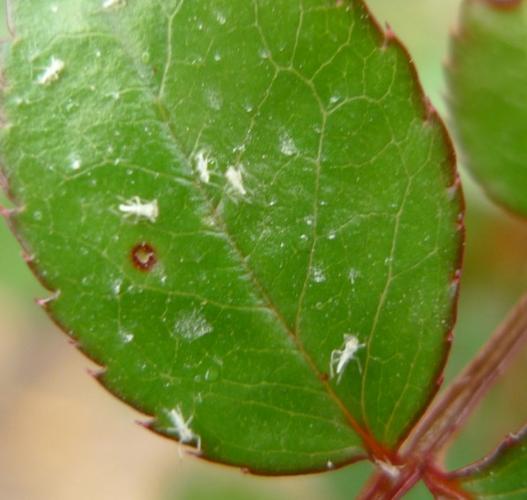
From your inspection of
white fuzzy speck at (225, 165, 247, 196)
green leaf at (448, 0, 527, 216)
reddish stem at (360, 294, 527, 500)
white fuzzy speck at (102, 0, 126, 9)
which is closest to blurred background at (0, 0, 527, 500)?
green leaf at (448, 0, 527, 216)

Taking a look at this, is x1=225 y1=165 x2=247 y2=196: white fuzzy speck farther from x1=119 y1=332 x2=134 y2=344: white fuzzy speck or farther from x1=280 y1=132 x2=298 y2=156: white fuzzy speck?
x1=119 y1=332 x2=134 y2=344: white fuzzy speck

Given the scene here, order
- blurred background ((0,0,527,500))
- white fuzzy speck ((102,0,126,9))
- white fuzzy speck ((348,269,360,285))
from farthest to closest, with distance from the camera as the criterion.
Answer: blurred background ((0,0,527,500)) < white fuzzy speck ((348,269,360,285)) < white fuzzy speck ((102,0,126,9))

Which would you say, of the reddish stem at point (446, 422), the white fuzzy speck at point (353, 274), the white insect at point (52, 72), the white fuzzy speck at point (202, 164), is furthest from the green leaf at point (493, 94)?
the white insect at point (52, 72)

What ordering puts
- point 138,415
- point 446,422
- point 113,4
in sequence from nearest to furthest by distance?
point 113,4, point 446,422, point 138,415

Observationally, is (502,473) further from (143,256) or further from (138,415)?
(138,415)

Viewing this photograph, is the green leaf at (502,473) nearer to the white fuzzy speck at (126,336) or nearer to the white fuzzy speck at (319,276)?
the white fuzzy speck at (319,276)

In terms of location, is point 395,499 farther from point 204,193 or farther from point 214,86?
point 214,86

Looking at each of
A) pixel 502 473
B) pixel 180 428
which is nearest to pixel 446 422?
pixel 502 473

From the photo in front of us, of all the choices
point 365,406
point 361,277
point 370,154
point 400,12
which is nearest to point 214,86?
point 370,154
